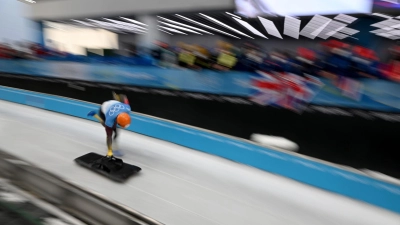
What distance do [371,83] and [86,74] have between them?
354 centimetres

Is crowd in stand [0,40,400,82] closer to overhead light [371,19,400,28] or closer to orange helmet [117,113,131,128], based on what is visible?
overhead light [371,19,400,28]

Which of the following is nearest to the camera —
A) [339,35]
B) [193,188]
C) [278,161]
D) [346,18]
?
[193,188]

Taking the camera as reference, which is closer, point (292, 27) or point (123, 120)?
point (123, 120)

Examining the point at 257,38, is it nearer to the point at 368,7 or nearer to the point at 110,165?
the point at 368,7

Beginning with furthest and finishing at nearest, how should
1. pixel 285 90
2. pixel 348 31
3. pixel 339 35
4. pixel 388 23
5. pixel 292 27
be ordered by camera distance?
pixel 292 27, pixel 339 35, pixel 348 31, pixel 388 23, pixel 285 90

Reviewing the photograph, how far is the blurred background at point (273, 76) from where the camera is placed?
180cm

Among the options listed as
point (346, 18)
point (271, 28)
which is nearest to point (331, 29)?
point (346, 18)

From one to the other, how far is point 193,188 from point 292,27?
343 centimetres

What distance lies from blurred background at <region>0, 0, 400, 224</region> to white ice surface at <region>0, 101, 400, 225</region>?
0.36 meters

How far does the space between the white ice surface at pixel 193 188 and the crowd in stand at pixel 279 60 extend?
1.00 m

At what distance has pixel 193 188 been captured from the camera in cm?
199

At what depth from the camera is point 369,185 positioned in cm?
183

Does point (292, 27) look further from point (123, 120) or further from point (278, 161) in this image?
point (123, 120)

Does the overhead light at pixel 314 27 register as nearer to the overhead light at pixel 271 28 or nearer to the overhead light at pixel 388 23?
the overhead light at pixel 271 28
